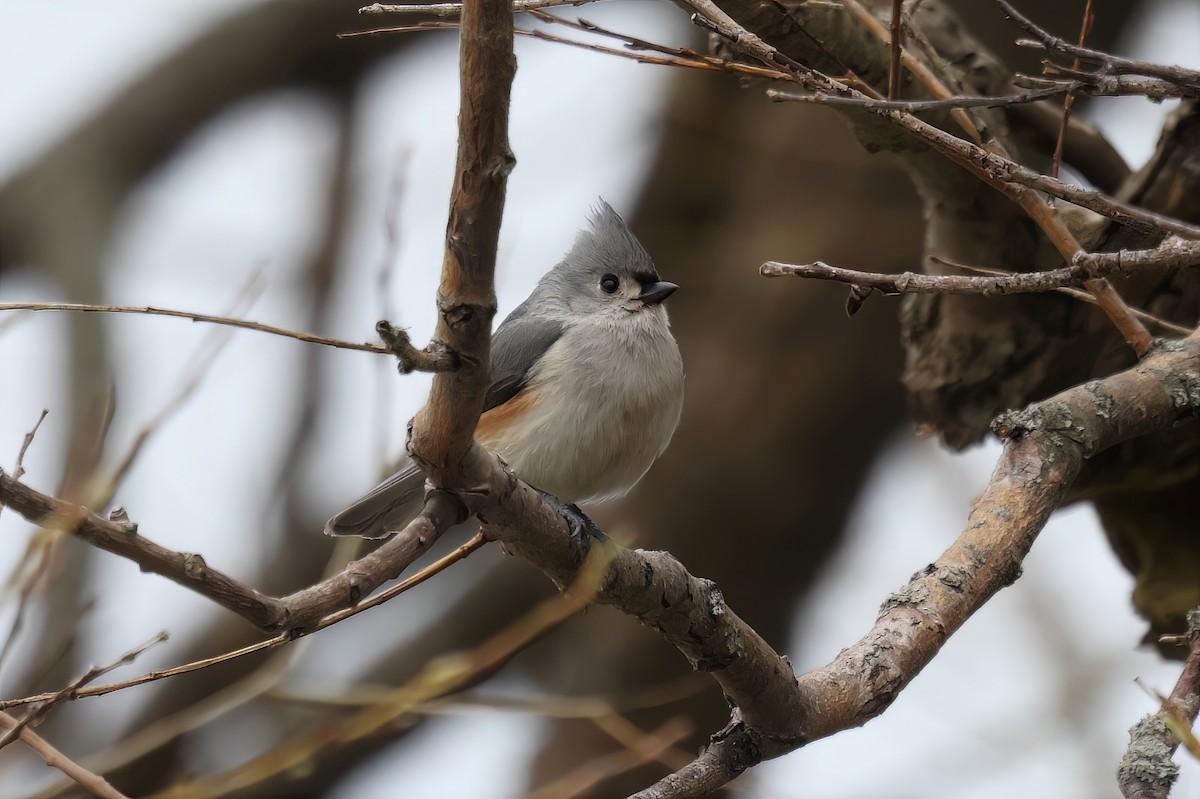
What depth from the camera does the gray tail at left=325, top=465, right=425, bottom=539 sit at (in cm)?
298

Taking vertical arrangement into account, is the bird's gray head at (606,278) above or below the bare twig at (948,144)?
above

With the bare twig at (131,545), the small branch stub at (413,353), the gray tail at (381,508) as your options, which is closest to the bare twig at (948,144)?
the small branch stub at (413,353)

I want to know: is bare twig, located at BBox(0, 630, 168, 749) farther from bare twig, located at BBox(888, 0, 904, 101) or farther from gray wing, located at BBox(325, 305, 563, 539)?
bare twig, located at BBox(888, 0, 904, 101)

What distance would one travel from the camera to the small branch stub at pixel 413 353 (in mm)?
1448

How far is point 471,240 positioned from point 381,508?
1.63 m

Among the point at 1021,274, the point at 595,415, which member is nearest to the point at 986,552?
the point at 1021,274

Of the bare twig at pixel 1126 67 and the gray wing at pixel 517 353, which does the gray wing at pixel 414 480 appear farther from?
the bare twig at pixel 1126 67

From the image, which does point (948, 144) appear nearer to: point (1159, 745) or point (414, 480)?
point (1159, 745)

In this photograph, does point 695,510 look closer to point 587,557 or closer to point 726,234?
point 726,234

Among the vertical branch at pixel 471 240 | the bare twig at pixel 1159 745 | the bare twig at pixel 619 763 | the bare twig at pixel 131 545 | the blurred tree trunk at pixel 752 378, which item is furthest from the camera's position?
the blurred tree trunk at pixel 752 378

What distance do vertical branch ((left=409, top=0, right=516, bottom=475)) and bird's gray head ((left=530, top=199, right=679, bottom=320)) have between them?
5.33 feet

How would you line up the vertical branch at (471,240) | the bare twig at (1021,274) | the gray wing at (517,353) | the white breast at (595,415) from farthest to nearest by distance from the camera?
the gray wing at (517,353), the white breast at (595,415), the bare twig at (1021,274), the vertical branch at (471,240)

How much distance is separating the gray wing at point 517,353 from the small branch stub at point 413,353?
137cm

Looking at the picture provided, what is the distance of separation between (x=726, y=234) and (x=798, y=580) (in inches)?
56.5
